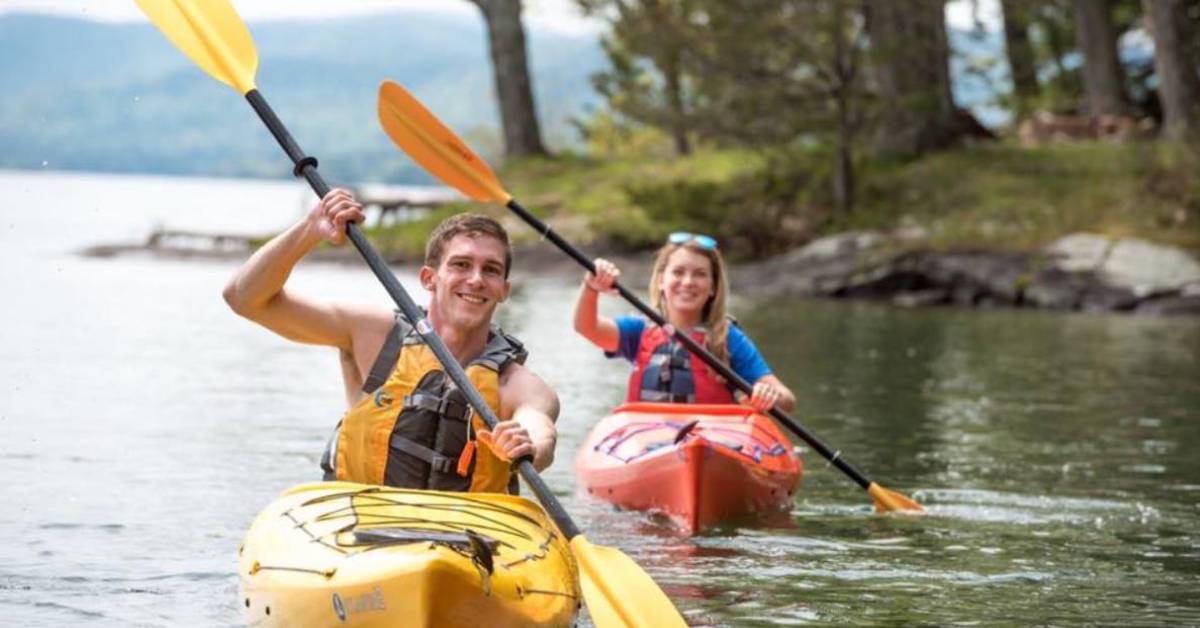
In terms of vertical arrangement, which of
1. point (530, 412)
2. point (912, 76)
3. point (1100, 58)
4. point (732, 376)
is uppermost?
point (1100, 58)

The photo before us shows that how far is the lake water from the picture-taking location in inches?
242

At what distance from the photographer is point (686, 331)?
8461mm

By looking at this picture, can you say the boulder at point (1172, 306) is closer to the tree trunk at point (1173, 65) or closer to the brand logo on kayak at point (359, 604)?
the tree trunk at point (1173, 65)

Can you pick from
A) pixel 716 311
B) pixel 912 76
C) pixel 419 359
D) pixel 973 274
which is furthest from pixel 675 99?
pixel 419 359

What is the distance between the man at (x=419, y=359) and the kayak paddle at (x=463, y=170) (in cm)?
209

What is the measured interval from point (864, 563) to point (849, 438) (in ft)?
11.7

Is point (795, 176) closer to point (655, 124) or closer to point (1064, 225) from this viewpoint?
point (655, 124)

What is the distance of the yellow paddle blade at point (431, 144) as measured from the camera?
24.5ft

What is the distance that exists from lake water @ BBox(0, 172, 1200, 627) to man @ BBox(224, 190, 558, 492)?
2.59ft

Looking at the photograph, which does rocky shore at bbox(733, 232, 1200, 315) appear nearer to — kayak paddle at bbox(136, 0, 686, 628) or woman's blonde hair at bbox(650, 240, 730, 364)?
woman's blonde hair at bbox(650, 240, 730, 364)

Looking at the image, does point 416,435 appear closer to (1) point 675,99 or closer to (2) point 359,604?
(2) point 359,604

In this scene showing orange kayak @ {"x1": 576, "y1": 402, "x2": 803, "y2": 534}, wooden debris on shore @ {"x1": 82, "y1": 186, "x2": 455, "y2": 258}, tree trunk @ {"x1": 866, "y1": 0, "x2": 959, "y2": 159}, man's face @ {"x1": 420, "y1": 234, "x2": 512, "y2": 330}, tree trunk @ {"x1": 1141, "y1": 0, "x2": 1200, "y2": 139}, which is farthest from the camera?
wooden debris on shore @ {"x1": 82, "y1": 186, "x2": 455, "y2": 258}

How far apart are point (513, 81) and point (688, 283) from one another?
2016 cm

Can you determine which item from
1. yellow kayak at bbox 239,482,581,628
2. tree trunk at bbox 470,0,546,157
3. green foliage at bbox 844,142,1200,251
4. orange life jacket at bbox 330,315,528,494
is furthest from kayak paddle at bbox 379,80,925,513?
tree trunk at bbox 470,0,546,157
